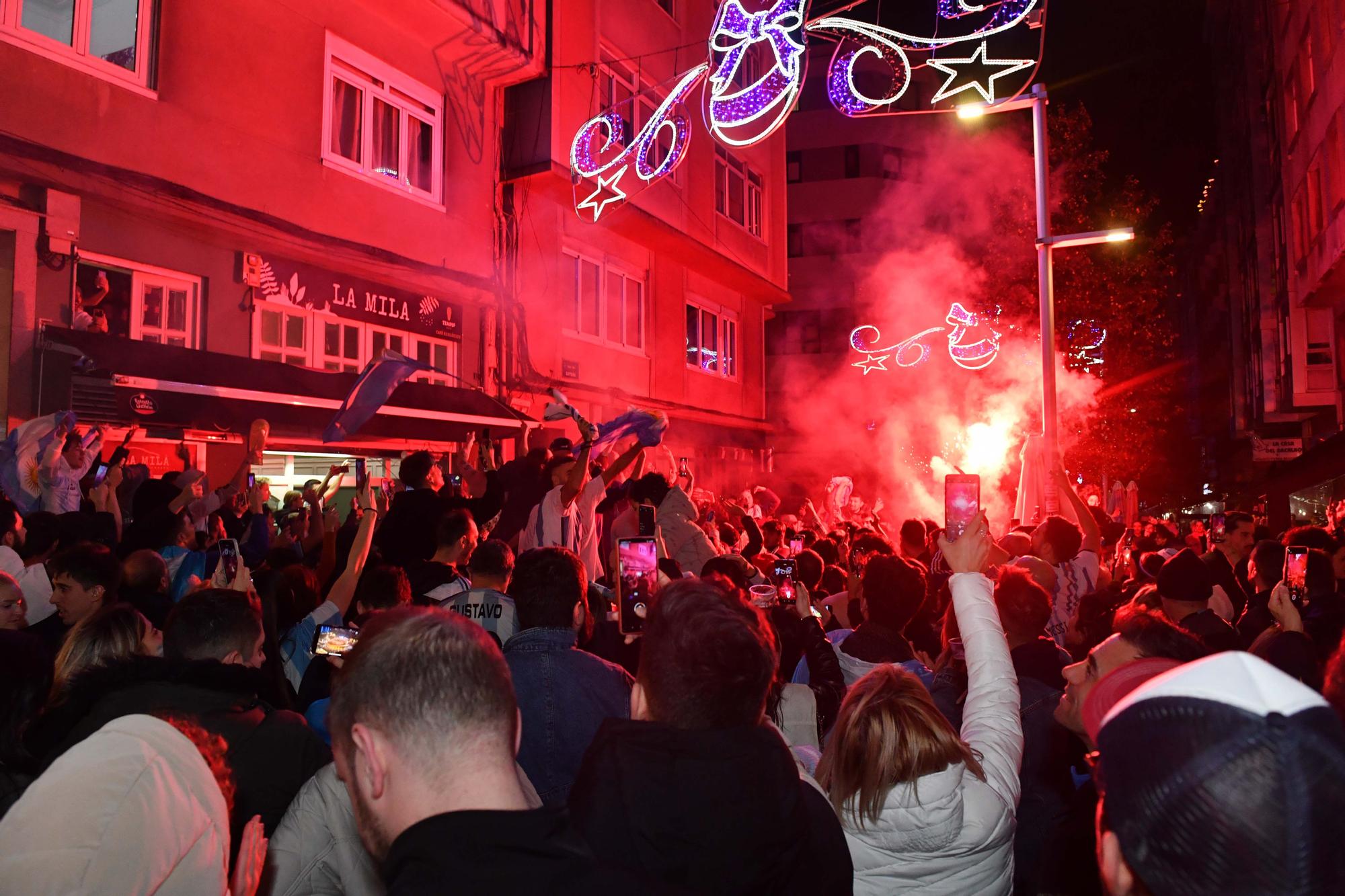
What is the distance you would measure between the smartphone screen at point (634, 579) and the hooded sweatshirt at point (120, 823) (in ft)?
9.80

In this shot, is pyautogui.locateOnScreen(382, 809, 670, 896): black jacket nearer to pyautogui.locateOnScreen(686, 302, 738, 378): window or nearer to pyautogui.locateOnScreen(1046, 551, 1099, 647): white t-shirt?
pyautogui.locateOnScreen(1046, 551, 1099, 647): white t-shirt

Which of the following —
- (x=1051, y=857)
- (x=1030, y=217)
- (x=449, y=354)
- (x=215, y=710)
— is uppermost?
(x=1030, y=217)

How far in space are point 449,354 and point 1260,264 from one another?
25.2m

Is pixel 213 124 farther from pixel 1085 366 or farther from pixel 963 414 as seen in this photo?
pixel 963 414

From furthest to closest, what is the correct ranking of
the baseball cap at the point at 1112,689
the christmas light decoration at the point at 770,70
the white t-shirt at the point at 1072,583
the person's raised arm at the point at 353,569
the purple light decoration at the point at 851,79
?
the christmas light decoration at the point at 770,70, the purple light decoration at the point at 851,79, the white t-shirt at the point at 1072,583, the person's raised arm at the point at 353,569, the baseball cap at the point at 1112,689

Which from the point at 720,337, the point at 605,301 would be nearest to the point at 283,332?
the point at 605,301

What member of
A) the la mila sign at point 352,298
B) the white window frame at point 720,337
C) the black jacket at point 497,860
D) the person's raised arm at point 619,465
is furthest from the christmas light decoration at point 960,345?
the black jacket at point 497,860

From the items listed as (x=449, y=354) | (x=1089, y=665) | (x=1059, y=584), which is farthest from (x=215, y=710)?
(x=449, y=354)

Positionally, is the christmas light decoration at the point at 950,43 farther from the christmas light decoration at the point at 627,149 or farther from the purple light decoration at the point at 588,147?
the purple light decoration at the point at 588,147

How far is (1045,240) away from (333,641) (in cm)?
1056

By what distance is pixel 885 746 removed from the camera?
273 cm

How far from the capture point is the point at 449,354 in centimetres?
1458

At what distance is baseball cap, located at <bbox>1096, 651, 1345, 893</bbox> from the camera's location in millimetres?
1048

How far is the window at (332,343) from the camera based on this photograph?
11.8 meters
